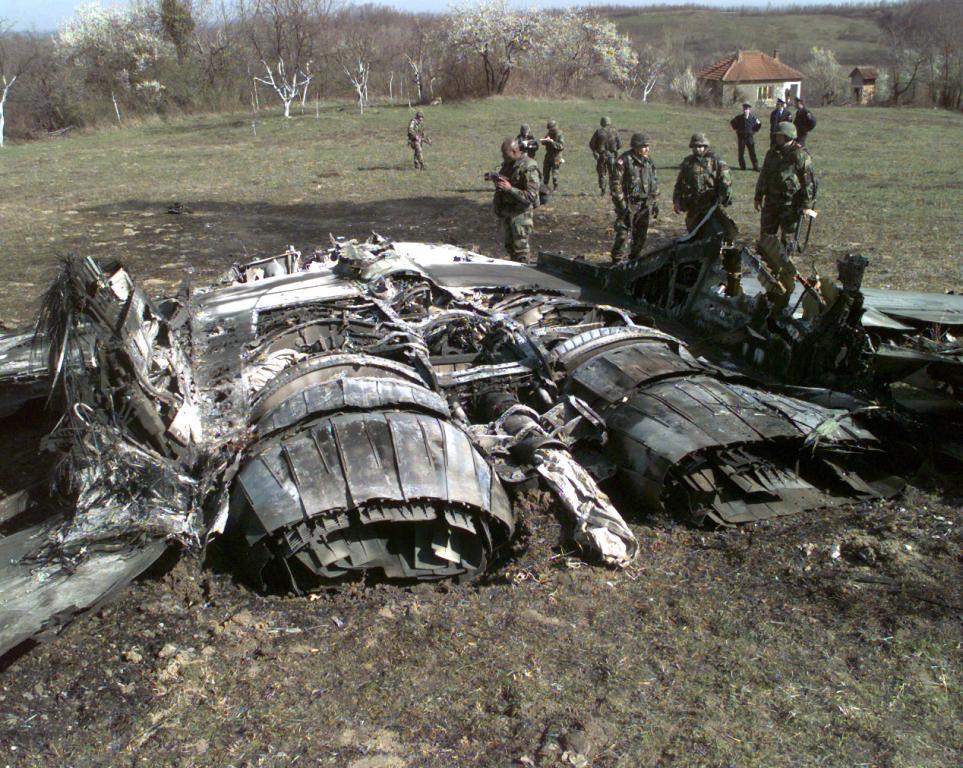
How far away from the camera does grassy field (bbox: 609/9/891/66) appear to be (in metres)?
67.1

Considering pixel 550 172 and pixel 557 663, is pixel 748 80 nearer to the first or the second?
pixel 550 172

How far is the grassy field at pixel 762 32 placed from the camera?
67.1 meters

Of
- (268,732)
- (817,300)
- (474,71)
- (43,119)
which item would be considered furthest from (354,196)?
(43,119)

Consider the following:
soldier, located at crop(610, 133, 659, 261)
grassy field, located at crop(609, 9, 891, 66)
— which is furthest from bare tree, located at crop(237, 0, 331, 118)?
soldier, located at crop(610, 133, 659, 261)

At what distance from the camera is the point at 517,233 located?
9891mm

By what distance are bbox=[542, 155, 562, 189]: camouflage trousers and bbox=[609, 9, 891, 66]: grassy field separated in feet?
166

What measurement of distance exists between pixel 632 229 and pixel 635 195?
1.95 feet

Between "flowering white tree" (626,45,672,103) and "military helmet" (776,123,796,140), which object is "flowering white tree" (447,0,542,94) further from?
"military helmet" (776,123,796,140)

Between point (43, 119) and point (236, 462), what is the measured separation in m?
36.6

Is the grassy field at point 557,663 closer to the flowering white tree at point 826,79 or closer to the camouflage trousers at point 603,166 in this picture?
the camouflage trousers at point 603,166

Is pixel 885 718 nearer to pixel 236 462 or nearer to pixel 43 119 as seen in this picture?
pixel 236 462

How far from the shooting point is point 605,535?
13.2 feet

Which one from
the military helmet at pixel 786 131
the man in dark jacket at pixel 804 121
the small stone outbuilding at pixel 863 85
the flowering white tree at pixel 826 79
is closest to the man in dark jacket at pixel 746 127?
the man in dark jacket at pixel 804 121

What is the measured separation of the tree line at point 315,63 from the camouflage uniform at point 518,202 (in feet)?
78.9
